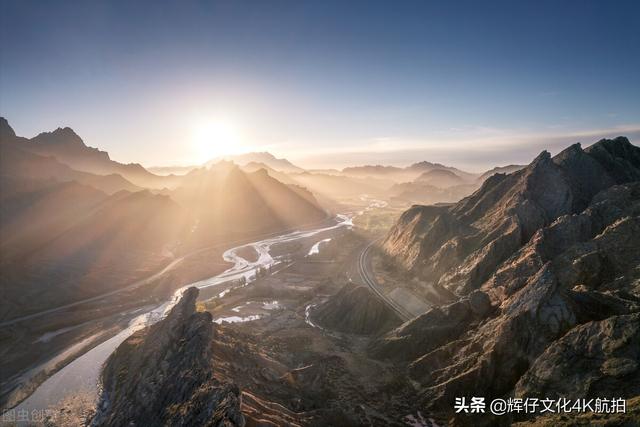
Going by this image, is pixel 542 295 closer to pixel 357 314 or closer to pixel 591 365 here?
pixel 591 365

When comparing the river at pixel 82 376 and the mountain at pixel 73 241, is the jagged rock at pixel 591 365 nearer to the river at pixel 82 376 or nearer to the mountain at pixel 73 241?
the river at pixel 82 376

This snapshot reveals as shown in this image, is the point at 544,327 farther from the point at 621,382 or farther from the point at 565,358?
the point at 621,382

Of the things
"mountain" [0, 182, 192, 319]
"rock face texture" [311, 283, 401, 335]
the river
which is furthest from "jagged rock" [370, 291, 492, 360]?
"mountain" [0, 182, 192, 319]

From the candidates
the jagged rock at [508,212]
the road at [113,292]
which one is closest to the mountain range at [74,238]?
the road at [113,292]

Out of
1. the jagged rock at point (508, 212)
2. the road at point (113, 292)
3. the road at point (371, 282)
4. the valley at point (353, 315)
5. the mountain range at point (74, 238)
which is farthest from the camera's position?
the mountain range at point (74, 238)

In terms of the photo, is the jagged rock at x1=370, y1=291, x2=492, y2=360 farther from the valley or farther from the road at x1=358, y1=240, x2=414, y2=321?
the road at x1=358, y1=240, x2=414, y2=321
